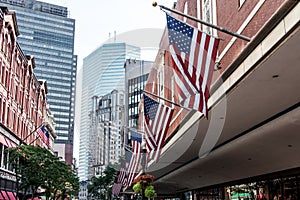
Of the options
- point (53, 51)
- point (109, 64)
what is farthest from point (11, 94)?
point (53, 51)

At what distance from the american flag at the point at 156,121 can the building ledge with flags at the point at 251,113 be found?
24.2 inches

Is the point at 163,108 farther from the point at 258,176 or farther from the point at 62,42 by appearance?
Answer: the point at 62,42

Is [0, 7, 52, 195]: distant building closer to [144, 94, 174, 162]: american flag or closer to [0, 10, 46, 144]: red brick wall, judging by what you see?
[0, 10, 46, 144]: red brick wall

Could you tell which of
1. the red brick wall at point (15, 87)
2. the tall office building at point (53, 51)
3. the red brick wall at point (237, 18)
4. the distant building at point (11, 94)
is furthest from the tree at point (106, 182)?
the red brick wall at point (237, 18)

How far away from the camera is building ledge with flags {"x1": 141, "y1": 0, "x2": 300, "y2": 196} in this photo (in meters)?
8.12

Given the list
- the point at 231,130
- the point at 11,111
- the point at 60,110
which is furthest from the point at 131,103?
the point at 231,130

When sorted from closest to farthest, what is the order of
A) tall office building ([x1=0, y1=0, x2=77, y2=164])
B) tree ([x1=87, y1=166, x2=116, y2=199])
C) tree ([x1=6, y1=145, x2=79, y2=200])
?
tree ([x1=6, y1=145, x2=79, y2=200]), tree ([x1=87, y1=166, x2=116, y2=199]), tall office building ([x1=0, y1=0, x2=77, y2=164])

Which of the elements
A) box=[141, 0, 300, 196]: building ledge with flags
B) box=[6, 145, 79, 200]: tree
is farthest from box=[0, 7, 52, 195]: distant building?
box=[141, 0, 300, 196]: building ledge with flags

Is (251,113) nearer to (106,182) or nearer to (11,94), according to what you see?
(11,94)

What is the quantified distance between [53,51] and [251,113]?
178 metres

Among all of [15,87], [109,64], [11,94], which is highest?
[109,64]

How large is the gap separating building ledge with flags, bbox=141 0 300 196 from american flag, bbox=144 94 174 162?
61 cm

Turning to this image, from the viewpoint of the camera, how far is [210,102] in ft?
42.5

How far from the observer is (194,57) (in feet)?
33.2
